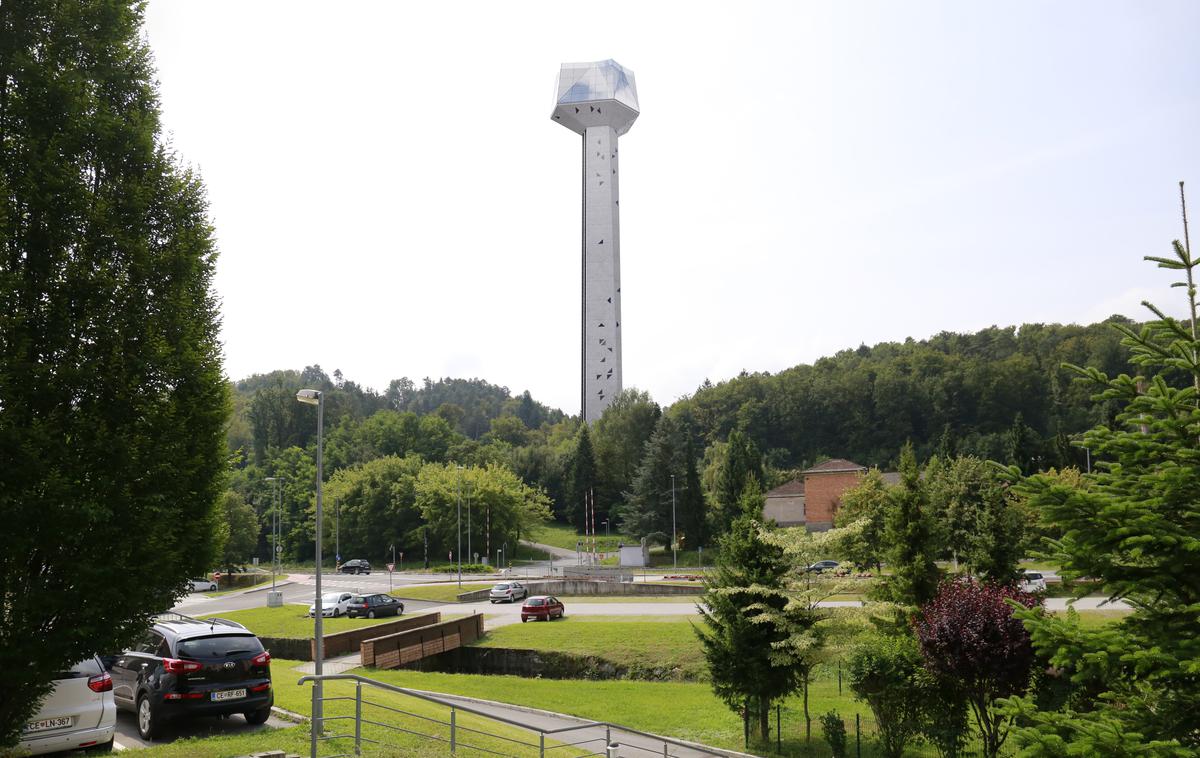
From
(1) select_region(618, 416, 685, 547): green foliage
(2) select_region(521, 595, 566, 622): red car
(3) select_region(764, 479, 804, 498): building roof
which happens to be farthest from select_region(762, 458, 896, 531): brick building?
(2) select_region(521, 595, 566, 622): red car

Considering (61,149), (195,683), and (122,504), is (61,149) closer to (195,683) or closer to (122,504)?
(122,504)

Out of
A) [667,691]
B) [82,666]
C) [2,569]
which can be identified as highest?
[2,569]

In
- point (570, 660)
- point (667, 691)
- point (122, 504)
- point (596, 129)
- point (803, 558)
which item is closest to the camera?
point (122, 504)

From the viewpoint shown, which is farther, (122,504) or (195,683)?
(195,683)

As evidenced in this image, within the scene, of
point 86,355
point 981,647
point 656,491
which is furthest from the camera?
point 656,491

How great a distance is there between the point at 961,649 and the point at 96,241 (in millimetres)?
16400

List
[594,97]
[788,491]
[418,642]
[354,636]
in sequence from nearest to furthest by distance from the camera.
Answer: [418,642]
[354,636]
[788,491]
[594,97]

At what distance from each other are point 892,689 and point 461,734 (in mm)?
9716

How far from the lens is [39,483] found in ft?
28.6

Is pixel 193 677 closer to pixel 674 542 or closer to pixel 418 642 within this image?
pixel 418 642

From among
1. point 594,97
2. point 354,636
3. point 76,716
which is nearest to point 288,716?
point 76,716

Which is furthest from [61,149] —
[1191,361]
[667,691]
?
[667,691]

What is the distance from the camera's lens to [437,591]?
162 feet

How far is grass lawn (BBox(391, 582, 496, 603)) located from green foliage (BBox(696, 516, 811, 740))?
28914 millimetres
